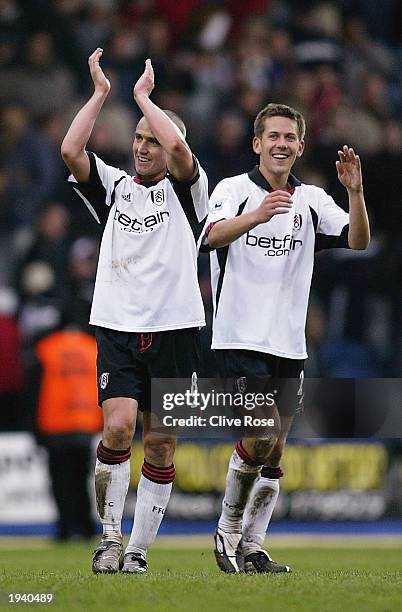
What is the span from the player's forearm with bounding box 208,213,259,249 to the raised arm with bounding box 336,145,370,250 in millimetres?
715

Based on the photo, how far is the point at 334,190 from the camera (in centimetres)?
1547

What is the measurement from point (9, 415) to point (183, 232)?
24.6ft

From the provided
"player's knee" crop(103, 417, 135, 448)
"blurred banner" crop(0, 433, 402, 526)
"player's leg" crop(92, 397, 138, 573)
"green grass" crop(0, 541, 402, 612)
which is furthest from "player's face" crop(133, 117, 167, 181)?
"blurred banner" crop(0, 433, 402, 526)

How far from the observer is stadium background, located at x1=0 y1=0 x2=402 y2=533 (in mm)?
14812

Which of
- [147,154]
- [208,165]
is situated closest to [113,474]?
[147,154]

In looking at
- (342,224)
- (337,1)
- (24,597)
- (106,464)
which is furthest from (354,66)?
(24,597)

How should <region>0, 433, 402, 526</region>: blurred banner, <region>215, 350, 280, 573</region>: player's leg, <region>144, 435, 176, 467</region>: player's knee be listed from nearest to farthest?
1. <region>144, 435, 176, 467</region>: player's knee
2. <region>215, 350, 280, 573</region>: player's leg
3. <region>0, 433, 402, 526</region>: blurred banner

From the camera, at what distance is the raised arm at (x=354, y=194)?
786 cm

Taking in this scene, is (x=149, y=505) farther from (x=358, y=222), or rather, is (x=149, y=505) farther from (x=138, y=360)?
(x=358, y=222)

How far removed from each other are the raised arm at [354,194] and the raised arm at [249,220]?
54cm

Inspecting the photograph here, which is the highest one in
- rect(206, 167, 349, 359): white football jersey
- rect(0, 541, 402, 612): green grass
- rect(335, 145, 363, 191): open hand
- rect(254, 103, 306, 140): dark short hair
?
rect(254, 103, 306, 140): dark short hair

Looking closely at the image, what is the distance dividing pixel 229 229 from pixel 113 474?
148 cm

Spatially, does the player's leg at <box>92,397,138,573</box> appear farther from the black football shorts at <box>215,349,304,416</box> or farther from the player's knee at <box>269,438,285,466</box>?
the player's knee at <box>269,438,285,466</box>

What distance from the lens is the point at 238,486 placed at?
8031 millimetres
